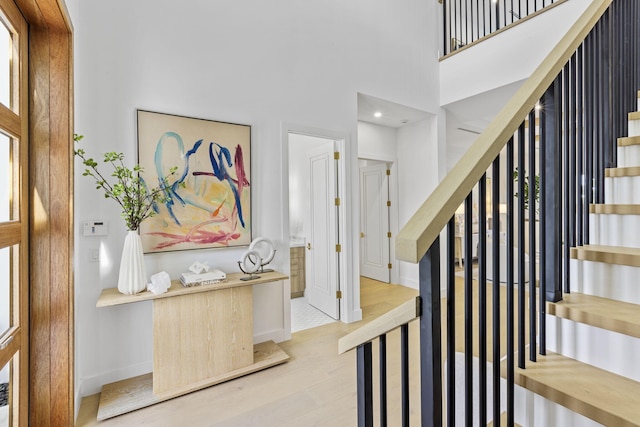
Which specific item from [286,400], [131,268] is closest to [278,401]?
[286,400]

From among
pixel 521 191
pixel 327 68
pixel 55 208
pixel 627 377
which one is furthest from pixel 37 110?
pixel 627 377

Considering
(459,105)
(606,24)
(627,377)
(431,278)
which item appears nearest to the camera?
(431,278)

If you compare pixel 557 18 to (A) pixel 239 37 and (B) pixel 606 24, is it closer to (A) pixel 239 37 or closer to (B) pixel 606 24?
(B) pixel 606 24

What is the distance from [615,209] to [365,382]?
1.37 meters

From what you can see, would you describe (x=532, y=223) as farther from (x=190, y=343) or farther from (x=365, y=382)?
(x=190, y=343)

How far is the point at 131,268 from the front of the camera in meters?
2.16

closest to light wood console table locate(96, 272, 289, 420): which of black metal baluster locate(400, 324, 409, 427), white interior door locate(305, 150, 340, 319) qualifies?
white interior door locate(305, 150, 340, 319)

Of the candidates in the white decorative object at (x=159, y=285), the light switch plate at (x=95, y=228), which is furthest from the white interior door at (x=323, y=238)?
the light switch plate at (x=95, y=228)

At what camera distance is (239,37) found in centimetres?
289

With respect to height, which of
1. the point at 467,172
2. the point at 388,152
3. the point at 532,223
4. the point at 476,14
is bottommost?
the point at 532,223

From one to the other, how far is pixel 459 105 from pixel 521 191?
3.89 m

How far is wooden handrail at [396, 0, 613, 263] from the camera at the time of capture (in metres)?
0.71

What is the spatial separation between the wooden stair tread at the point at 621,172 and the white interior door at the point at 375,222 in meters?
3.87

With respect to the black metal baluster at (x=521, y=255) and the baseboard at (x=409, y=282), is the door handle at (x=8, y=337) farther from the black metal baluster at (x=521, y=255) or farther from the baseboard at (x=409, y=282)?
the baseboard at (x=409, y=282)
